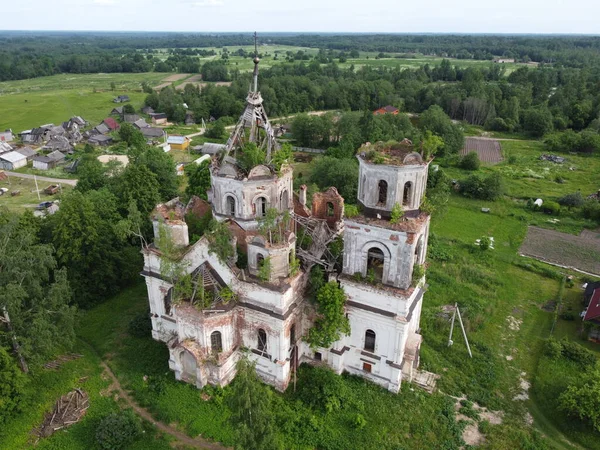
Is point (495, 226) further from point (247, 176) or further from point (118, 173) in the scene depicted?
point (118, 173)

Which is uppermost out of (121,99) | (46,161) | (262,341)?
(262,341)

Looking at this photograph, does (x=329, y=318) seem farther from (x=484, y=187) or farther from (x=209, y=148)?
(x=209, y=148)

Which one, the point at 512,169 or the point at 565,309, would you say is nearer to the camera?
the point at 565,309

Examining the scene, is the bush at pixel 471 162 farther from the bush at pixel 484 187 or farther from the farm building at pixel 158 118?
the farm building at pixel 158 118

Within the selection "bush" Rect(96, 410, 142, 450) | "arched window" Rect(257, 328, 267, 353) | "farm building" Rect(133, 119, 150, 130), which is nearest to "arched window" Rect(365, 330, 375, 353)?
"arched window" Rect(257, 328, 267, 353)

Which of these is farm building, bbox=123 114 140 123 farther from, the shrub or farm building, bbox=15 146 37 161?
the shrub

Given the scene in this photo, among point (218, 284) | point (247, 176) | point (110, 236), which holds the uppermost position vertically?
point (247, 176)

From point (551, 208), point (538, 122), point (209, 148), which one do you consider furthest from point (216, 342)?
point (538, 122)

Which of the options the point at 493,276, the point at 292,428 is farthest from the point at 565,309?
the point at 292,428
